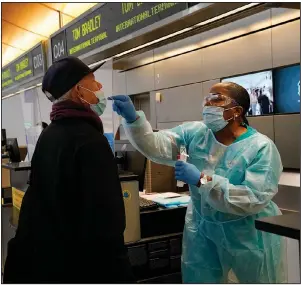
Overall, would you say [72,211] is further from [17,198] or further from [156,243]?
[17,198]

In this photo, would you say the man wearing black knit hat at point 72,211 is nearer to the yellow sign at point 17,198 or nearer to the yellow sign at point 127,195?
the yellow sign at point 127,195

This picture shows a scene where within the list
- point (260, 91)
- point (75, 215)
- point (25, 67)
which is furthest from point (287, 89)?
point (75, 215)

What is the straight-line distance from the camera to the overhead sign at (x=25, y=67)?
3.38 m

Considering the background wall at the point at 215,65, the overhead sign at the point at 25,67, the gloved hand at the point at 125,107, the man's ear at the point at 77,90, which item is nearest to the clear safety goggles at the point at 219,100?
the gloved hand at the point at 125,107

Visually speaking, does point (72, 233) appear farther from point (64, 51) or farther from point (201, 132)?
point (64, 51)

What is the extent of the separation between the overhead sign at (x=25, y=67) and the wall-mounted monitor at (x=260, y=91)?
1973mm

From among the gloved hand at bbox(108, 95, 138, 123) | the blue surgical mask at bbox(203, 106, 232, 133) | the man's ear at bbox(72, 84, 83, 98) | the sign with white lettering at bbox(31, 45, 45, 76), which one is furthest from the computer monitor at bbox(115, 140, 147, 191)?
the sign with white lettering at bbox(31, 45, 45, 76)

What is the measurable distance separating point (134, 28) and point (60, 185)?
38.8 inches

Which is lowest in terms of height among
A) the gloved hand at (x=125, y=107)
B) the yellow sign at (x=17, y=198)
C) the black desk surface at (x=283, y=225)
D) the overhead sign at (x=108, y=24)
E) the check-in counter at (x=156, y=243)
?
the check-in counter at (x=156, y=243)

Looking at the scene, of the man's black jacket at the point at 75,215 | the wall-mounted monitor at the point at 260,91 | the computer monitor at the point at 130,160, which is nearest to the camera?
the man's black jacket at the point at 75,215

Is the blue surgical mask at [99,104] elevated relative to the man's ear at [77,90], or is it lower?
lower

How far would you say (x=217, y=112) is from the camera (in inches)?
70.9

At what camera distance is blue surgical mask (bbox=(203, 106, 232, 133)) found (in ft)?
5.90

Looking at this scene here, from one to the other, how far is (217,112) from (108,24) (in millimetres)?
801
